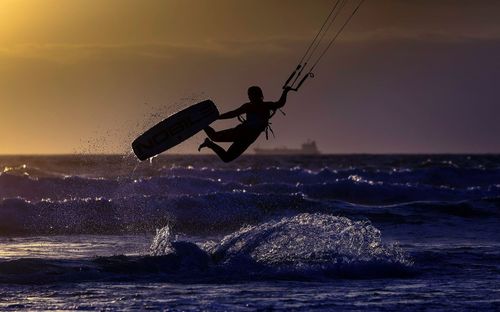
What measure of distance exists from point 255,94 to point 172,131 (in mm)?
2061

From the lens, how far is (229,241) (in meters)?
18.2

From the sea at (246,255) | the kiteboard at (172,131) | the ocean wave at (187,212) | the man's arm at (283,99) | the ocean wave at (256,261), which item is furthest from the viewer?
the ocean wave at (187,212)

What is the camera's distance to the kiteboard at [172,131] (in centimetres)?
1744

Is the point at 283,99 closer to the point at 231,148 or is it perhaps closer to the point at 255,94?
the point at 255,94

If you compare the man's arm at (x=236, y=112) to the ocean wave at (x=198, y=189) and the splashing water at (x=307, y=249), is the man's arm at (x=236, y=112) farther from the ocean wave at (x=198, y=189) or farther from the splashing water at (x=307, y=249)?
the ocean wave at (x=198, y=189)

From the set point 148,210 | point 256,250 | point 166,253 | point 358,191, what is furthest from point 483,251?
point 358,191

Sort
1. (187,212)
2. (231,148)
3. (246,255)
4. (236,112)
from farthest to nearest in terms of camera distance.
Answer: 1. (187,212)
2. (246,255)
3. (236,112)
4. (231,148)

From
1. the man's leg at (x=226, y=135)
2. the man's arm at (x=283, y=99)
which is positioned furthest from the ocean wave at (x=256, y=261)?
the man's arm at (x=283, y=99)

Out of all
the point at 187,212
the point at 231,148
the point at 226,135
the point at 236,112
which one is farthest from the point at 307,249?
the point at 187,212

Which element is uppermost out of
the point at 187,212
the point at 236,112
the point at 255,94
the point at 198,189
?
the point at 198,189

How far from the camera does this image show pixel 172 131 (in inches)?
700

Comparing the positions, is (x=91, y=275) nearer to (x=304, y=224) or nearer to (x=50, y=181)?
(x=304, y=224)

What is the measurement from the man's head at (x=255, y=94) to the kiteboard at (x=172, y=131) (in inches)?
43.0

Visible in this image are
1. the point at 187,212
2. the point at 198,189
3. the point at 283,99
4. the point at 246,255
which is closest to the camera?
the point at 283,99
